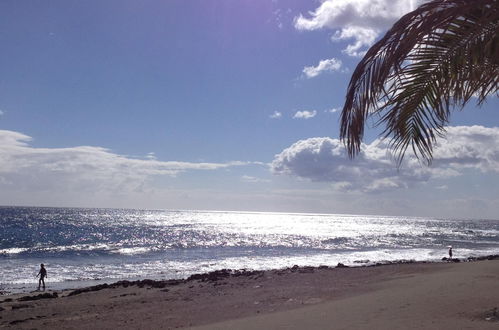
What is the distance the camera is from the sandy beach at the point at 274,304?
8.92 meters

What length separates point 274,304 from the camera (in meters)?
14.0

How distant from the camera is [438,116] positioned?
4574 mm

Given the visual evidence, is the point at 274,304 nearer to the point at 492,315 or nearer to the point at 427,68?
the point at 492,315

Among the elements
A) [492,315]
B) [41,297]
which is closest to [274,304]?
[492,315]

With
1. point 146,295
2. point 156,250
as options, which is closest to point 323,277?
point 146,295

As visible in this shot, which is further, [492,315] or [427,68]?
[492,315]

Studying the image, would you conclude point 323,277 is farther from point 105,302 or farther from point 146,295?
point 105,302

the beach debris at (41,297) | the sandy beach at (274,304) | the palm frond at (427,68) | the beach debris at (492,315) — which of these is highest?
the palm frond at (427,68)

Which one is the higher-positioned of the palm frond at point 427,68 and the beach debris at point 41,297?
the palm frond at point 427,68

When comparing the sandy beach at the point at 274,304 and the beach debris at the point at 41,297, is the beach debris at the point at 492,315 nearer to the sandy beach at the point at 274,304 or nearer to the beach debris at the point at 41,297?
the sandy beach at the point at 274,304

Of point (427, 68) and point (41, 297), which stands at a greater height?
point (427, 68)

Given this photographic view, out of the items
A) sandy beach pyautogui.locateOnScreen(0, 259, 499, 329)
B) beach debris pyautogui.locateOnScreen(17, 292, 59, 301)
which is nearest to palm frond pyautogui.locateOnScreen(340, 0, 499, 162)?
sandy beach pyautogui.locateOnScreen(0, 259, 499, 329)

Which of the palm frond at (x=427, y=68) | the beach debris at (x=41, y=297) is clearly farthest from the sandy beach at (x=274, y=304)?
Result: the palm frond at (x=427, y=68)

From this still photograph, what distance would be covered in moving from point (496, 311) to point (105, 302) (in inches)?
538
